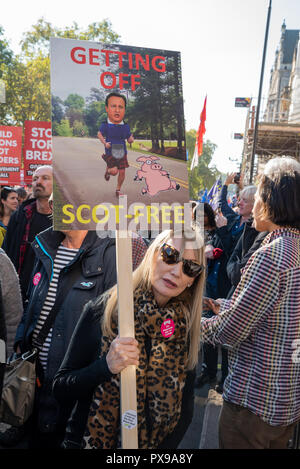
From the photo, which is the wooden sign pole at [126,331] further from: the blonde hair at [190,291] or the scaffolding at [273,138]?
the scaffolding at [273,138]

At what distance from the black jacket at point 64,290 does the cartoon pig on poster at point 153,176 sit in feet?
2.28

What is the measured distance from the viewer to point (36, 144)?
726 centimetres

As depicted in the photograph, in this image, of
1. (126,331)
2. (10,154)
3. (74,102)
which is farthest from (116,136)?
(10,154)

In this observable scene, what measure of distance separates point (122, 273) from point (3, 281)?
48.8 inches

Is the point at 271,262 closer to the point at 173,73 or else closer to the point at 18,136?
the point at 173,73

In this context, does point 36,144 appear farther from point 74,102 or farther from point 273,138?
point 273,138

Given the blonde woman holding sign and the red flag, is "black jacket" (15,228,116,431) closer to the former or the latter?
the blonde woman holding sign

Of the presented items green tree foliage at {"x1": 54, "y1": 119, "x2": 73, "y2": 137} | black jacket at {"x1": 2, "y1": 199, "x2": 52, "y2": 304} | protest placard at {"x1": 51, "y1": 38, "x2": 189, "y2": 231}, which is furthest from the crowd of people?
black jacket at {"x1": 2, "y1": 199, "x2": 52, "y2": 304}

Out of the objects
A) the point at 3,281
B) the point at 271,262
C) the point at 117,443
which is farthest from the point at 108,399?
the point at 3,281

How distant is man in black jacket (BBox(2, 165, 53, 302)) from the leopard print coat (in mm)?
2394

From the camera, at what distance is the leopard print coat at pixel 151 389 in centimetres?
167

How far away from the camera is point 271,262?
1799mm

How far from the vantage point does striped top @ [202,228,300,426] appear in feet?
5.92

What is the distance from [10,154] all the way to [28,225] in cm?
433
